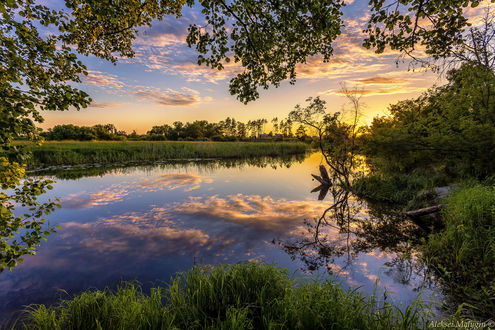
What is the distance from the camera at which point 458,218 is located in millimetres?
5617

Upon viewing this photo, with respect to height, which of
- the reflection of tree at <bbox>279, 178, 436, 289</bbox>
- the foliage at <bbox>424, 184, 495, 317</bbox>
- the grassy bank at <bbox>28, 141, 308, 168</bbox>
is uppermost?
the grassy bank at <bbox>28, 141, 308, 168</bbox>

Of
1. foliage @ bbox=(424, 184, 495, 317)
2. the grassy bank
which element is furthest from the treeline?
foliage @ bbox=(424, 184, 495, 317)

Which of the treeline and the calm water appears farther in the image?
the treeline

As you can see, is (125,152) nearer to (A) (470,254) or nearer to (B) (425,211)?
(B) (425,211)

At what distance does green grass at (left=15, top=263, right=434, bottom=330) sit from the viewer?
2666 mm

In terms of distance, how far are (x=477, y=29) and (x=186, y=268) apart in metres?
13.9

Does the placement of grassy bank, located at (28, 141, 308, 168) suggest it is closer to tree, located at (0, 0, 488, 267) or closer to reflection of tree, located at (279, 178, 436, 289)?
tree, located at (0, 0, 488, 267)

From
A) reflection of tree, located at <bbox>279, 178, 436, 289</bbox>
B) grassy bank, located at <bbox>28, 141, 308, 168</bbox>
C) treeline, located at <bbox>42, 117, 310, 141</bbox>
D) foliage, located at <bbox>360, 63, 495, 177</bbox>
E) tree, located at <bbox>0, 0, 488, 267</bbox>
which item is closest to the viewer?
tree, located at <bbox>0, 0, 488, 267</bbox>

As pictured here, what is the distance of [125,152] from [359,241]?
29091 millimetres

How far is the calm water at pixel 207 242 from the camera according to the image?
4547 millimetres

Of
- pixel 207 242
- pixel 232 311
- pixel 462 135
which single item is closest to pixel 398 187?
pixel 462 135

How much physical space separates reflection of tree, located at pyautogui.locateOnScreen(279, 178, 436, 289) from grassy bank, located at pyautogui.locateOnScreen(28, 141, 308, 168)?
24.8 meters

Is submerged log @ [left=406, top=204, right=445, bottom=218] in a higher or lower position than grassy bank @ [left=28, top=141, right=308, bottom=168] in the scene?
lower

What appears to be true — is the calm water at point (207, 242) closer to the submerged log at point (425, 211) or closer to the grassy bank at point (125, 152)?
the submerged log at point (425, 211)
